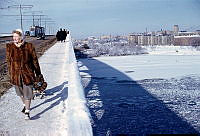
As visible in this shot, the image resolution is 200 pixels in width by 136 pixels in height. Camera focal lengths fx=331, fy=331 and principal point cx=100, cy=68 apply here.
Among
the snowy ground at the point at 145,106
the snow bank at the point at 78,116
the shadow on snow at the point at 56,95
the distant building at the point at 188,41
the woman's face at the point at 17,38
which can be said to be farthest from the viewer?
the distant building at the point at 188,41

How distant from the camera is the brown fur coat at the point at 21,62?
4699 mm

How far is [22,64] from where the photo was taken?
4.75 metres

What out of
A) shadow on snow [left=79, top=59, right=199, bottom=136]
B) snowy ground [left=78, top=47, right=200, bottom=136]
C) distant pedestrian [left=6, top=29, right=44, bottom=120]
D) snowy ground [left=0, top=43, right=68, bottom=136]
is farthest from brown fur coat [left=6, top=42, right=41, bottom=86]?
shadow on snow [left=79, top=59, right=199, bottom=136]

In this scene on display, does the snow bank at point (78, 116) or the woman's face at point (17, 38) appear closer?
the snow bank at point (78, 116)

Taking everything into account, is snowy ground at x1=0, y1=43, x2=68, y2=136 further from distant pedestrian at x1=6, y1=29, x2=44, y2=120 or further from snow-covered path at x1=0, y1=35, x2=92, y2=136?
distant pedestrian at x1=6, y1=29, x2=44, y2=120

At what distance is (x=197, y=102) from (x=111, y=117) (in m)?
4.02

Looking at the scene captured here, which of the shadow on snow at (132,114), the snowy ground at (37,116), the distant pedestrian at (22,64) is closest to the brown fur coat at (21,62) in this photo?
the distant pedestrian at (22,64)

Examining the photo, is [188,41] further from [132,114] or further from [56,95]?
[56,95]

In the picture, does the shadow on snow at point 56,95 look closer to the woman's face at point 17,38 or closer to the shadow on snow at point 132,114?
the shadow on snow at point 132,114

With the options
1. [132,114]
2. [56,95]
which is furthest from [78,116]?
[132,114]

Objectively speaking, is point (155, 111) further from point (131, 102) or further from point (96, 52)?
point (96, 52)

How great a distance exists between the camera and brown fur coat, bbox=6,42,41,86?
4699 millimetres

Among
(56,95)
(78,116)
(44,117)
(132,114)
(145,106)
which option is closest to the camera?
(78,116)

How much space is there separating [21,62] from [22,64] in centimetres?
3
